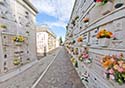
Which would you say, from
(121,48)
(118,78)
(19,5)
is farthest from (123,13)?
(19,5)

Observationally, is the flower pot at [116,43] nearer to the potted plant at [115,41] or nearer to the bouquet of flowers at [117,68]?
the potted plant at [115,41]

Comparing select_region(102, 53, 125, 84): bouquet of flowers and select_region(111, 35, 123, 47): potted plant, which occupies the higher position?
select_region(111, 35, 123, 47): potted plant

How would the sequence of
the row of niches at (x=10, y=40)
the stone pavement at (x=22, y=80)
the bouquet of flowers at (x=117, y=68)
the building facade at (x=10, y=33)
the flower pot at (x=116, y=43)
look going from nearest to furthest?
the bouquet of flowers at (x=117, y=68), the flower pot at (x=116, y=43), the stone pavement at (x=22, y=80), the building facade at (x=10, y=33), the row of niches at (x=10, y=40)

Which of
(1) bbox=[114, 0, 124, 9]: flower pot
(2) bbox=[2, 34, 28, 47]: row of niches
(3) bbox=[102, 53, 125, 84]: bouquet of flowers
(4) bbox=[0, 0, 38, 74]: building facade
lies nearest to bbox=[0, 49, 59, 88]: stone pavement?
(4) bbox=[0, 0, 38, 74]: building facade

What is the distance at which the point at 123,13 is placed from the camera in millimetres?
2230

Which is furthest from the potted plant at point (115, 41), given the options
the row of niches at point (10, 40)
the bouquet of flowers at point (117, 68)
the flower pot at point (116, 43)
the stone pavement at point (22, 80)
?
the row of niches at point (10, 40)

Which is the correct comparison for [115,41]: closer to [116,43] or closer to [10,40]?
[116,43]

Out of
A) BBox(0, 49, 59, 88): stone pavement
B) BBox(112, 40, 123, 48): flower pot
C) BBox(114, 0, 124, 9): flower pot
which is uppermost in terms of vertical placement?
BBox(114, 0, 124, 9): flower pot

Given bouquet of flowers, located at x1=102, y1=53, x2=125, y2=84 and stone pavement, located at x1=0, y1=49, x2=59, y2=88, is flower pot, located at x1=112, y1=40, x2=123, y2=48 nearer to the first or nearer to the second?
bouquet of flowers, located at x1=102, y1=53, x2=125, y2=84

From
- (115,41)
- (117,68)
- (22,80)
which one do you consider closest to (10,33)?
(22,80)

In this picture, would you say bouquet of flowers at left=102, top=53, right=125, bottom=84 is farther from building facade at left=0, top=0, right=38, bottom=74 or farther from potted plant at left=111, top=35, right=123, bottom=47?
building facade at left=0, top=0, right=38, bottom=74

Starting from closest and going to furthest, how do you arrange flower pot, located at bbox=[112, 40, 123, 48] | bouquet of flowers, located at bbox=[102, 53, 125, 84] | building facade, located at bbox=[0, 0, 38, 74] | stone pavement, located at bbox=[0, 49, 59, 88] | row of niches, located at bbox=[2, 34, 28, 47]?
bouquet of flowers, located at bbox=[102, 53, 125, 84], flower pot, located at bbox=[112, 40, 123, 48], stone pavement, located at bbox=[0, 49, 59, 88], building facade, located at bbox=[0, 0, 38, 74], row of niches, located at bbox=[2, 34, 28, 47]

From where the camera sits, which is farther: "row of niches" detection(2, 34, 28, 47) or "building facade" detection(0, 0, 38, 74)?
"row of niches" detection(2, 34, 28, 47)

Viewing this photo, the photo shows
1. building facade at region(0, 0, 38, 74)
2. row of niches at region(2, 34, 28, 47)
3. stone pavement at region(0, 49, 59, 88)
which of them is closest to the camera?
stone pavement at region(0, 49, 59, 88)
